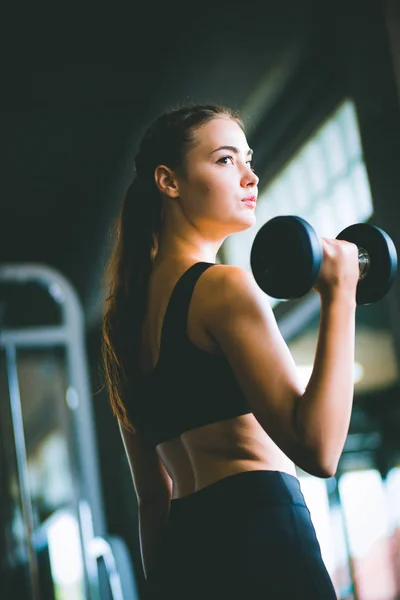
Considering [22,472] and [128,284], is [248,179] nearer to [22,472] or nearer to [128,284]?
[128,284]

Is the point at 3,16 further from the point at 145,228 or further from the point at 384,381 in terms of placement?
the point at 384,381

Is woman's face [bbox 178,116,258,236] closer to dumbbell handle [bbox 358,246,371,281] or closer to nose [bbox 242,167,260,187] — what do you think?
nose [bbox 242,167,260,187]

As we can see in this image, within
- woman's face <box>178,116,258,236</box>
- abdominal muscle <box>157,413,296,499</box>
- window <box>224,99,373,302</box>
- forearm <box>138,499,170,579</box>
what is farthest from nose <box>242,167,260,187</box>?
window <box>224,99,373,302</box>

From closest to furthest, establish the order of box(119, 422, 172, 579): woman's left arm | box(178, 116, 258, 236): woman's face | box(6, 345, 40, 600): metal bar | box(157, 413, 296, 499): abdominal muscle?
box(157, 413, 296, 499): abdominal muscle
box(178, 116, 258, 236): woman's face
box(119, 422, 172, 579): woman's left arm
box(6, 345, 40, 600): metal bar

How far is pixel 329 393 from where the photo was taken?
93 centimetres

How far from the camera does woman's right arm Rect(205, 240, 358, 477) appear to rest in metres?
0.93

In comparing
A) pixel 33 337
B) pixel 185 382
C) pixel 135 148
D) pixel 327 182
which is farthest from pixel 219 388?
pixel 135 148

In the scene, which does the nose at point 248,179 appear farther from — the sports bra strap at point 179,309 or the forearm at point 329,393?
the forearm at point 329,393

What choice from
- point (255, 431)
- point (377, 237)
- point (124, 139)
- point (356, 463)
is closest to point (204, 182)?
point (377, 237)

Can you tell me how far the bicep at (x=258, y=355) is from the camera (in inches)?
37.1

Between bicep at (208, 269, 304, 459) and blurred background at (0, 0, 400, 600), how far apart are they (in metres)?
1.55

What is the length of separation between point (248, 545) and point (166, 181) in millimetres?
591

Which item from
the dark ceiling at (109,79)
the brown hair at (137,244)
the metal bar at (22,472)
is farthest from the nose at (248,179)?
the metal bar at (22,472)

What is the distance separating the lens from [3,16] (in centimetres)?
412
